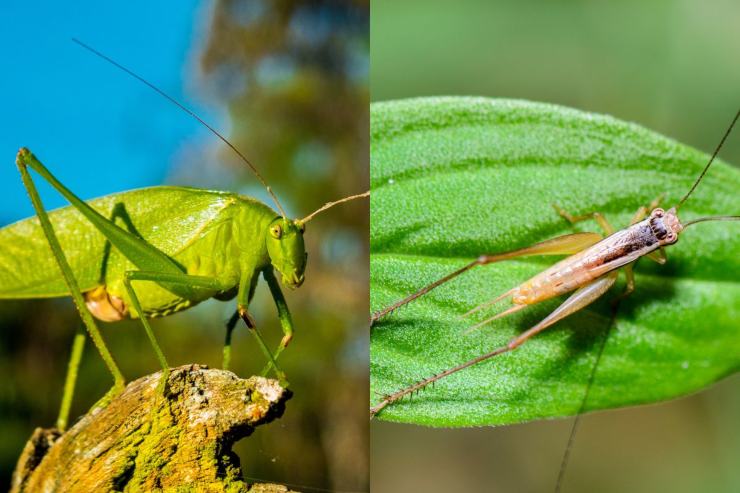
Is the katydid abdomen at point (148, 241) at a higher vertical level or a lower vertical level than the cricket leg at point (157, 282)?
higher

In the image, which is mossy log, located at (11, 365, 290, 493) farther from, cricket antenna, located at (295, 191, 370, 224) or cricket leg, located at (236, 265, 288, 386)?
cricket antenna, located at (295, 191, 370, 224)

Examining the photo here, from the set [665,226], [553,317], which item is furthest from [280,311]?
[665,226]

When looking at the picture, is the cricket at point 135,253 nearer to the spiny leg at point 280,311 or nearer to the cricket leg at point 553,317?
the spiny leg at point 280,311

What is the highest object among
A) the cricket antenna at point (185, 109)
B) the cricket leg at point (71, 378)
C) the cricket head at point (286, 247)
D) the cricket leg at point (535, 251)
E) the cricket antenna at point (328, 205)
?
the cricket antenna at point (185, 109)

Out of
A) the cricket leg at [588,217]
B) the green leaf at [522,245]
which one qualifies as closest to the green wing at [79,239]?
the green leaf at [522,245]

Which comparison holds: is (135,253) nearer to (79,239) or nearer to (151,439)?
(79,239)

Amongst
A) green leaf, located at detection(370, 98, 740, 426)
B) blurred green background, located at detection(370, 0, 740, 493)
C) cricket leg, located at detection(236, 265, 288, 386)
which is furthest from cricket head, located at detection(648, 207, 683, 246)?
cricket leg, located at detection(236, 265, 288, 386)
